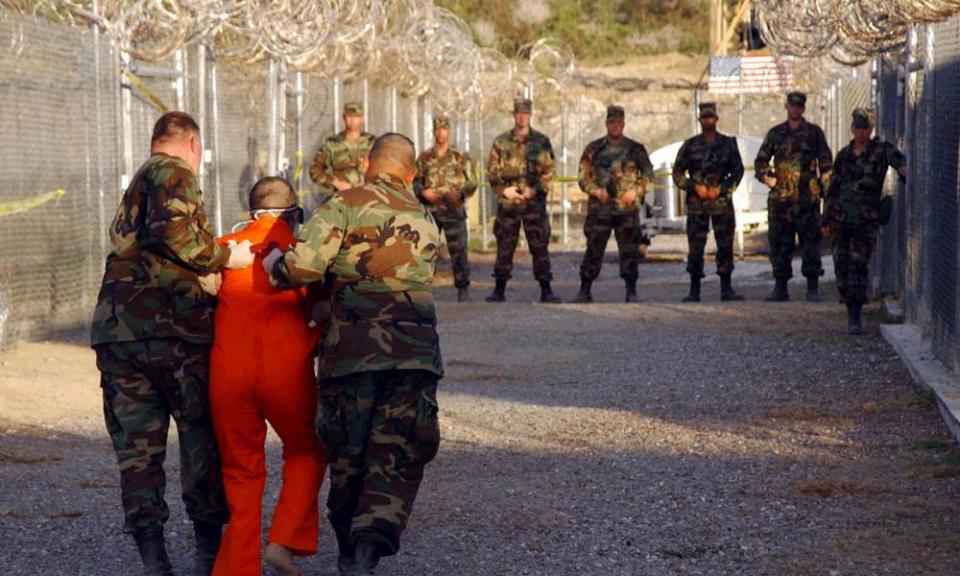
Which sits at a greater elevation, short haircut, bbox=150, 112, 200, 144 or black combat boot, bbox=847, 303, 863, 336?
short haircut, bbox=150, 112, 200, 144

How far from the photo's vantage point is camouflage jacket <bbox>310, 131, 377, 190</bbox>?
1462cm

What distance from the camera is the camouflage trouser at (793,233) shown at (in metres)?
14.9

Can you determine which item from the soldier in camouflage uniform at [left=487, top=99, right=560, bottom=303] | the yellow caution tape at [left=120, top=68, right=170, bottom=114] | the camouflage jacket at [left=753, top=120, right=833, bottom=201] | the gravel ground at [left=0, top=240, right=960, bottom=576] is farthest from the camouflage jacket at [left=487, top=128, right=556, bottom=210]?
the yellow caution tape at [left=120, top=68, right=170, bottom=114]

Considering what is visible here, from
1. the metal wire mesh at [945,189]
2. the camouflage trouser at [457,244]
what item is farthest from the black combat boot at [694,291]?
the metal wire mesh at [945,189]

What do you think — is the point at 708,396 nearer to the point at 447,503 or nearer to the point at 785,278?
the point at 447,503

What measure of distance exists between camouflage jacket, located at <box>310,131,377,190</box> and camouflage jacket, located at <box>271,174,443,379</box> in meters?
9.15

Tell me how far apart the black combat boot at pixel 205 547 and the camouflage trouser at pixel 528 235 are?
33.6 feet

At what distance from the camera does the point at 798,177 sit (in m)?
14.9

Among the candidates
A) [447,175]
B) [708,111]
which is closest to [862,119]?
[708,111]

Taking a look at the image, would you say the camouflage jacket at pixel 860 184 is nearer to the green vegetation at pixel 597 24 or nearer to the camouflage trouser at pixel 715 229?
the camouflage trouser at pixel 715 229

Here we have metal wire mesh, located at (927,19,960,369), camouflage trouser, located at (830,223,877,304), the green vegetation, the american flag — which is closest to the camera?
metal wire mesh, located at (927,19,960,369)

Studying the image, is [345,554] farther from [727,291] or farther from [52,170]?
[727,291]

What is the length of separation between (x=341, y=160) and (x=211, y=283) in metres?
9.35

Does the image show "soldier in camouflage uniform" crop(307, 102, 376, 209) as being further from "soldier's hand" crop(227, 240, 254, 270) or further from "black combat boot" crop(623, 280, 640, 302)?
"soldier's hand" crop(227, 240, 254, 270)
